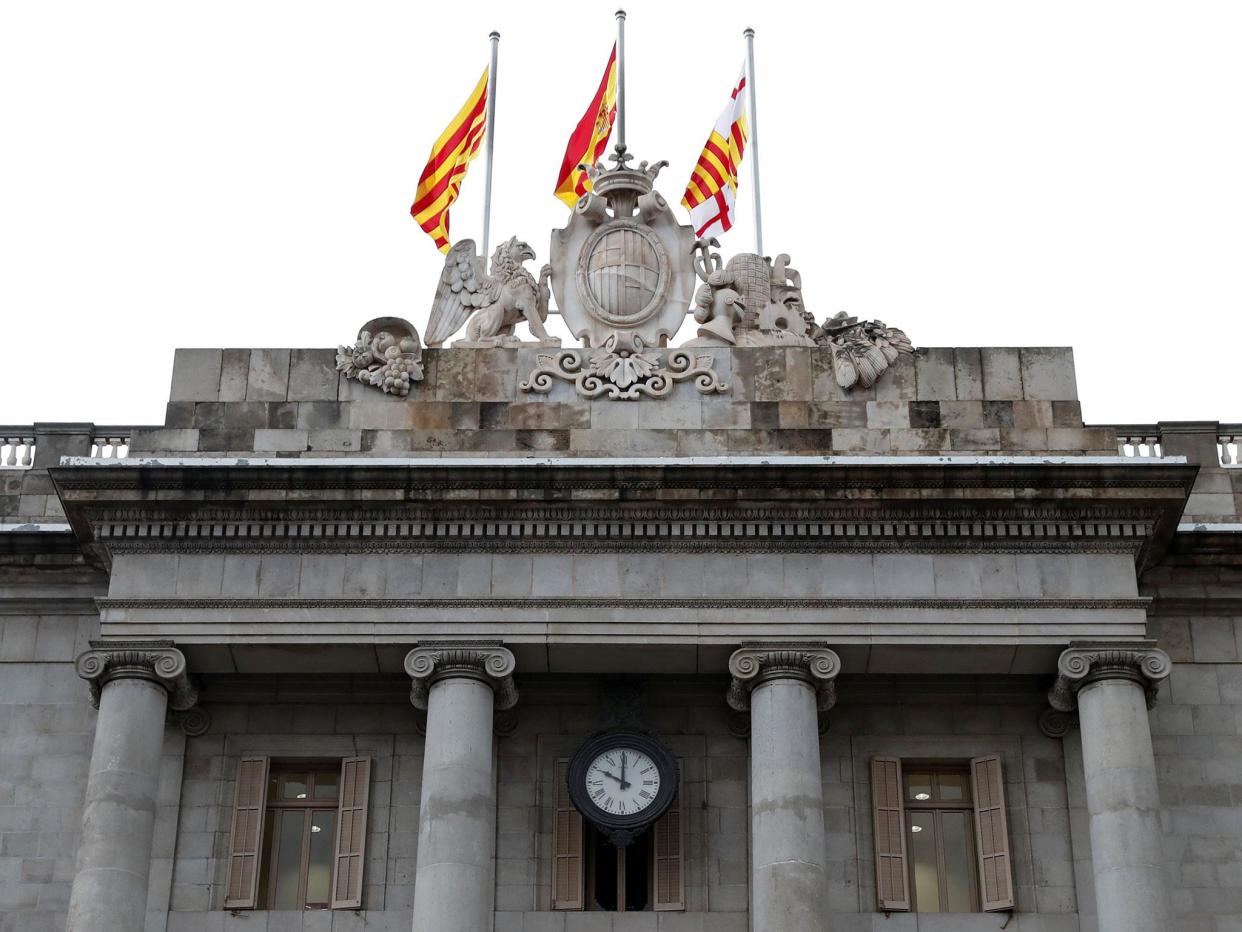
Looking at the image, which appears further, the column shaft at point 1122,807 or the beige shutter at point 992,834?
the beige shutter at point 992,834

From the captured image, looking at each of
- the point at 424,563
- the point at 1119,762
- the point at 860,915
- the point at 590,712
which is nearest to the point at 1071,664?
the point at 1119,762

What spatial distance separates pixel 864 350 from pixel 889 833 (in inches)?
A: 300

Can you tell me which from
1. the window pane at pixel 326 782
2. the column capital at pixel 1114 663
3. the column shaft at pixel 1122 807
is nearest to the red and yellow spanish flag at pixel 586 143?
the window pane at pixel 326 782

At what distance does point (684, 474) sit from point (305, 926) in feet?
28.6

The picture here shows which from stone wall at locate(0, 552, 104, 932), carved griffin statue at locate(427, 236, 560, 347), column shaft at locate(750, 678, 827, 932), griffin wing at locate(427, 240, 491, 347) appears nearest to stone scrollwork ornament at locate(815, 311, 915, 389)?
carved griffin statue at locate(427, 236, 560, 347)

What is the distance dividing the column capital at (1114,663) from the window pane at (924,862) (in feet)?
10.3

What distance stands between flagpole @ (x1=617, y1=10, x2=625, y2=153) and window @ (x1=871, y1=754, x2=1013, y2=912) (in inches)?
478

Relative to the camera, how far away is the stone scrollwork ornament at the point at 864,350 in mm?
37594

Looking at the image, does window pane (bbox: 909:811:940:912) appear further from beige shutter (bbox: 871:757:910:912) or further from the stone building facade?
beige shutter (bbox: 871:757:910:912)

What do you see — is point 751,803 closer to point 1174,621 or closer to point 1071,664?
point 1071,664

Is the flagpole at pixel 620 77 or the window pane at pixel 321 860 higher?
the flagpole at pixel 620 77

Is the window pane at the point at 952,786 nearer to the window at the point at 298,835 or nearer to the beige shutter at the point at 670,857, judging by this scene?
the beige shutter at the point at 670,857

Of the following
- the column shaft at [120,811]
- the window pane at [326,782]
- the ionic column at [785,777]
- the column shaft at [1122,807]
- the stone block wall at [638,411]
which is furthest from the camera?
the stone block wall at [638,411]

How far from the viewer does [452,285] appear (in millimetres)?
39188
